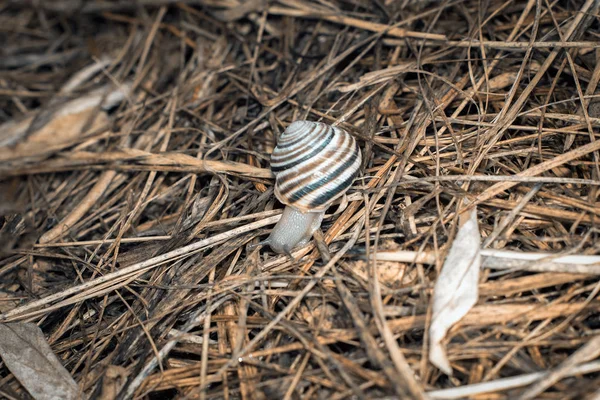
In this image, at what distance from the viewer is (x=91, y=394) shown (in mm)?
2113

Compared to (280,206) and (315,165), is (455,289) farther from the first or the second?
(280,206)

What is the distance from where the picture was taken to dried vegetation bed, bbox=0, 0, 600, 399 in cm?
195

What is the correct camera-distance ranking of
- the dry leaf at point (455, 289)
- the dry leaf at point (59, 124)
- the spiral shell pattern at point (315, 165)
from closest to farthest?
1. the dry leaf at point (455, 289)
2. the spiral shell pattern at point (315, 165)
3. the dry leaf at point (59, 124)

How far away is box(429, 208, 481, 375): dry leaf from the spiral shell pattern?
0.55 m

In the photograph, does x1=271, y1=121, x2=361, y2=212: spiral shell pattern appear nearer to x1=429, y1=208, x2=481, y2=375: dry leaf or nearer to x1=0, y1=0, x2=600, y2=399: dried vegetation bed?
x1=0, y1=0, x2=600, y2=399: dried vegetation bed

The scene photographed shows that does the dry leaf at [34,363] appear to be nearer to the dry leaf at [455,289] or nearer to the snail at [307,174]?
the snail at [307,174]

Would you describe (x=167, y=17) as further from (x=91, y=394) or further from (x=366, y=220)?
(x=91, y=394)

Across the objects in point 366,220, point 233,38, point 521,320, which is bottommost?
point 521,320

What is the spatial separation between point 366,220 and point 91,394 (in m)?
1.33

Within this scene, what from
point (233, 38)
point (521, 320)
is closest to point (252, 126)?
point (233, 38)

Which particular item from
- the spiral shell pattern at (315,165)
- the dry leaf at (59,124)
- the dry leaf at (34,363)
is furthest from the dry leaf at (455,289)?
the dry leaf at (59,124)

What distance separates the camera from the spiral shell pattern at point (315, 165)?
2.26m

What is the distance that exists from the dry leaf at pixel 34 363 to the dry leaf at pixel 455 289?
144cm

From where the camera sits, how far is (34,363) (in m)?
2.21
